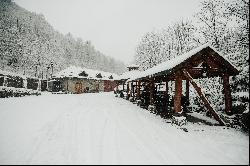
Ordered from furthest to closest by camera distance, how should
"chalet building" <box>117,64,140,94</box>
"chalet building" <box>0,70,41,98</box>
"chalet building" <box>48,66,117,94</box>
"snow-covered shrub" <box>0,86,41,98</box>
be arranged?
"chalet building" <box>48,66,117,94</box> → "chalet building" <box>117,64,140,94</box> → "chalet building" <box>0,70,41,98</box> → "snow-covered shrub" <box>0,86,41,98</box>

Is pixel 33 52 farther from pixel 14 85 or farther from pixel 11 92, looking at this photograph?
pixel 11 92

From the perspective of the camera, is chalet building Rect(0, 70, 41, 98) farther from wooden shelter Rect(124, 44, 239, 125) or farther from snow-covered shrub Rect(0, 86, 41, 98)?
wooden shelter Rect(124, 44, 239, 125)

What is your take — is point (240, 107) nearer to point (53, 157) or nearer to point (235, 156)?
point (235, 156)

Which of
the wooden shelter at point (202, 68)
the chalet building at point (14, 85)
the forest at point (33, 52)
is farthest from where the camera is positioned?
the forest at point (33, 52)

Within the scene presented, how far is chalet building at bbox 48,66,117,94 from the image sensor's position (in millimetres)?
40375

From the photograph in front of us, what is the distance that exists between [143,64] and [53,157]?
38647mm

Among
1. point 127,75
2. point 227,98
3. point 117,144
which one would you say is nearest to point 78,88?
point 127,75

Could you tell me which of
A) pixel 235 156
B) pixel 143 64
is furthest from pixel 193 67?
pixel 143 64

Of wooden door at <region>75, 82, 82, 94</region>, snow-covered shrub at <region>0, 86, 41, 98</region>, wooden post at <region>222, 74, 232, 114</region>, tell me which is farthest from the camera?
wooden door at <region>75, 82, 82, 94</region>

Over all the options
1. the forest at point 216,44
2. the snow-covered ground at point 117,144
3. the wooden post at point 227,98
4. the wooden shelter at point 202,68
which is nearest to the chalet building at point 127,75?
the forest at point 216,44

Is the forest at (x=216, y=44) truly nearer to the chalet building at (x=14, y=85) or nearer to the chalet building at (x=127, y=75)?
the chalet building at (x=127, y=75)

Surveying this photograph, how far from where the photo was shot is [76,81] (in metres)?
41.8

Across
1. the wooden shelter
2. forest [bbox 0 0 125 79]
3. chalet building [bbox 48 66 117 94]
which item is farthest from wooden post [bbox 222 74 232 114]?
forest [bbox 0 0 125 79]

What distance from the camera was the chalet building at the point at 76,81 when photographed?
40375mm
